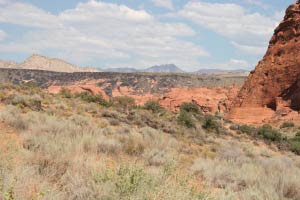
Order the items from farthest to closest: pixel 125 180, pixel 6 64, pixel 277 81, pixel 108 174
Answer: pixel 6 64 → pixel 277 81 → pixel 108 174 → pixel 125 180

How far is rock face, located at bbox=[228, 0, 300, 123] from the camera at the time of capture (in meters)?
39.2

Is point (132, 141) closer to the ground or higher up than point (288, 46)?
closer to the ground

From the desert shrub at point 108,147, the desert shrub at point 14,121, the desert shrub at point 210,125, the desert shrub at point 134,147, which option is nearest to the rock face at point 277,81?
the desert shrub at point 210,125

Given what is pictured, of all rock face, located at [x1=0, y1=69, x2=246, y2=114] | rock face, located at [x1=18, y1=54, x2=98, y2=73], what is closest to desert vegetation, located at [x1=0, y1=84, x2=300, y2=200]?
rock face, located at [x1=0, y1=69, x2=246, y2=114]

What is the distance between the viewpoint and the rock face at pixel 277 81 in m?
39.2

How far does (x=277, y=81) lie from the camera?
40.7 meters

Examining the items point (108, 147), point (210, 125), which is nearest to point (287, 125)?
point (210, 125)

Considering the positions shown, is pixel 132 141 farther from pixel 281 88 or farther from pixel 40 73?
pixel 40 73

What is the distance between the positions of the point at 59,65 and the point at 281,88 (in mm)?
166431

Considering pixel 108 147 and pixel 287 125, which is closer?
pixel 108 147

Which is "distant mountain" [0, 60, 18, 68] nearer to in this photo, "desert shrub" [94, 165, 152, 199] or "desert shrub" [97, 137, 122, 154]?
"desert shrub" [97, 137, 122, 154]

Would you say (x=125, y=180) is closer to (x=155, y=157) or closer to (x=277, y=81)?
(x=155, y=157)

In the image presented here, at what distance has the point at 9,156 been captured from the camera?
4.54 m

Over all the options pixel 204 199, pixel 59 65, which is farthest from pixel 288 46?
pixel 59 65
